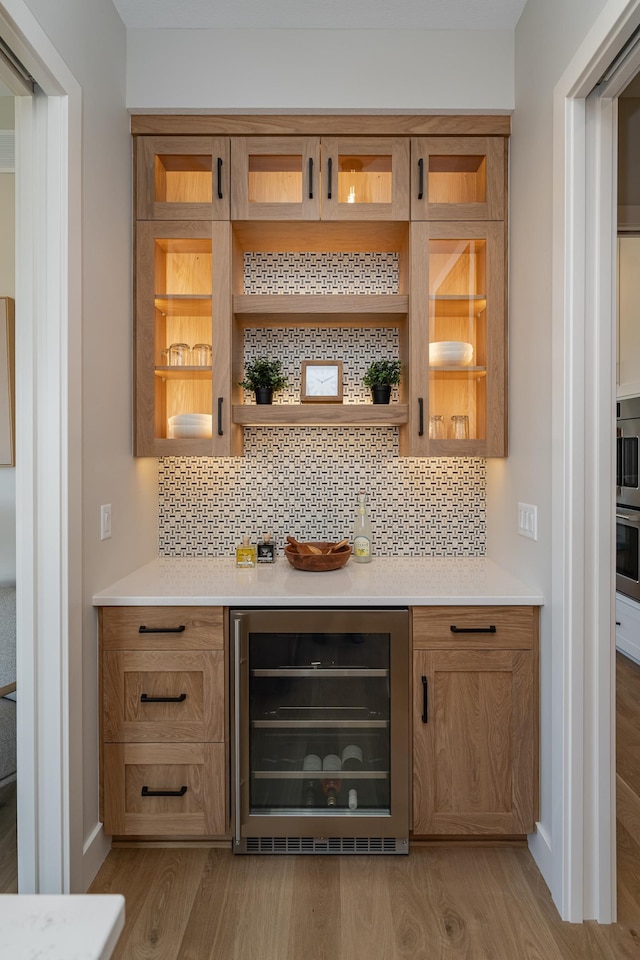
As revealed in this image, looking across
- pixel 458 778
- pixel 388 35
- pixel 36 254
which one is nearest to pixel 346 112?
pixel 388 35

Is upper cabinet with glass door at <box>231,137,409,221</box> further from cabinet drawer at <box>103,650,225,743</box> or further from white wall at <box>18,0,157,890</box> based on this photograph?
cabinet drawer at <box>103,650,225,743</box>

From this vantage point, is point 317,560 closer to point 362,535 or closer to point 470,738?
point 362,535

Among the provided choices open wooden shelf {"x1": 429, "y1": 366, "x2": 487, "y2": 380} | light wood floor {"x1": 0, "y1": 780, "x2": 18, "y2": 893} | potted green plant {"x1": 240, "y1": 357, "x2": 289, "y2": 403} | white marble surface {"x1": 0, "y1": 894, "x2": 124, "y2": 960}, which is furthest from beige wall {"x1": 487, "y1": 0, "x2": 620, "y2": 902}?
light wood floor {"x1": 0, "y1": 780, "x2": 18, "y2": 893}

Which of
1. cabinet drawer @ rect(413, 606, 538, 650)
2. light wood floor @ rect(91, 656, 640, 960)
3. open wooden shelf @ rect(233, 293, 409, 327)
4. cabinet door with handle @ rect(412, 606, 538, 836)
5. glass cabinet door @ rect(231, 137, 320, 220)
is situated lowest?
light wood floor @ rect(91, 656, 640, 960)

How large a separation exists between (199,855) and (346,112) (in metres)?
2.75

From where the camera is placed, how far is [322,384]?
2.47 meters

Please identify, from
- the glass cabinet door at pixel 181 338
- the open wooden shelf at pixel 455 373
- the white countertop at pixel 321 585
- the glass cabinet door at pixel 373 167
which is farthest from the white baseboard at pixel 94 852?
the glass cabinet door at pixel 373 167

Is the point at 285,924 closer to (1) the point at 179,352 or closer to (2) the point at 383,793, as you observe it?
(2) the point at 383,793

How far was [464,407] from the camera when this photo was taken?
234 cm

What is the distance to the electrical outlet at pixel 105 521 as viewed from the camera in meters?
2.00

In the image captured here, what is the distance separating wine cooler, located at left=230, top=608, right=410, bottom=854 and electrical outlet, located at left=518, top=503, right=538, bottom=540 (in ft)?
1.74

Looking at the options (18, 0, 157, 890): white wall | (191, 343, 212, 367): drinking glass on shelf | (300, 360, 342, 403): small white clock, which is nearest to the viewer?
(18, 0, 157, 890): white wall

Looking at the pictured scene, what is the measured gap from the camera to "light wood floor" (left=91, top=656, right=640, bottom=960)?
1617 millimetres

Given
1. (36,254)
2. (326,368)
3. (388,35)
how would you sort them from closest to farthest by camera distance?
1. (36,254)
2. (388,35)
3. (326,368)
